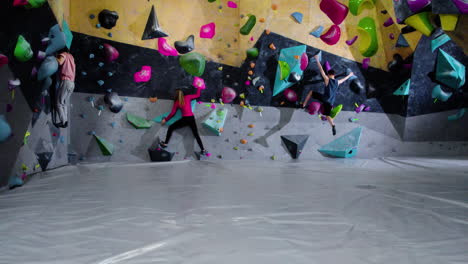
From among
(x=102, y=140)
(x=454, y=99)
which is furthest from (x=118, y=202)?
(x=454, y=99)

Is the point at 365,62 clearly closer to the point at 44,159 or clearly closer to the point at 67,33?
the point at 67,33

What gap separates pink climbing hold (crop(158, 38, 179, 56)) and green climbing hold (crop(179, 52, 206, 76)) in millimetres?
127

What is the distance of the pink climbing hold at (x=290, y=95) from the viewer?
13.3 ft

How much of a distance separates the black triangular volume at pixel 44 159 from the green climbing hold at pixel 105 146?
696mm

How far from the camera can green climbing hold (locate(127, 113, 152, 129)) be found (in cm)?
352

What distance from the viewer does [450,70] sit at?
4.21 meters

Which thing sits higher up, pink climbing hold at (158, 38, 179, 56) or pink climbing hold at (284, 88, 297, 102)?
pink climbing hold at (158, 38, 179, 56)

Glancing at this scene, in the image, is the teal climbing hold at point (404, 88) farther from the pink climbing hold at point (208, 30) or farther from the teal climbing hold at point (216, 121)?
the pink climbing hold at point (208, 30)

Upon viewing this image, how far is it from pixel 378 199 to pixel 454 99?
3720mm

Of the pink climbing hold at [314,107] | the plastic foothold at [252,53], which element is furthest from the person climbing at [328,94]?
the plastic foothold at [252,53]

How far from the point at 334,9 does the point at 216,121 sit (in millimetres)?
2107

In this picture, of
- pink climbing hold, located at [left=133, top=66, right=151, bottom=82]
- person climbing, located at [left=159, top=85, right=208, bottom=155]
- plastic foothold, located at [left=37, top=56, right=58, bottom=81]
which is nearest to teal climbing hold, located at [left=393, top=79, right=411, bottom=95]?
person climbing, located at [left=159, top=85, right=208, bottom=155]

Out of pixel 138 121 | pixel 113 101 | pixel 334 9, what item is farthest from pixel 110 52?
pixel 334 9

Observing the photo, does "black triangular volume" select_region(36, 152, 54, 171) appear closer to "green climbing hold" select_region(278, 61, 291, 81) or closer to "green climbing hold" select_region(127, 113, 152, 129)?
"green climbing hold" select_region(127, 113, 152, 129)
